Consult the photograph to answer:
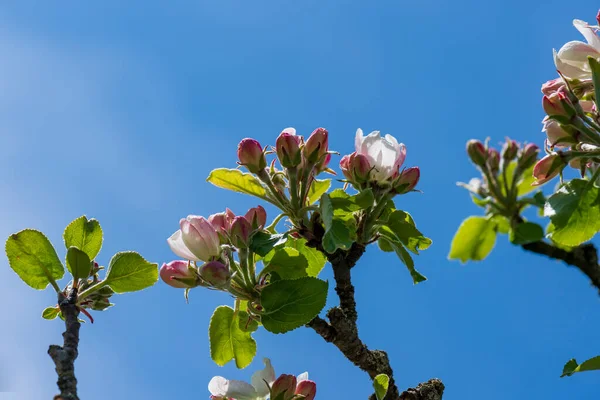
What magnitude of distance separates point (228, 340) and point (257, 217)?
0.48m

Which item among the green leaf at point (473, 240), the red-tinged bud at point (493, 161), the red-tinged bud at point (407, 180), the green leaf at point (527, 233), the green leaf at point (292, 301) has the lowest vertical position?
the green leaf at point (292, 301)

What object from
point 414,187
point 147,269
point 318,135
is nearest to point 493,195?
point 414,187

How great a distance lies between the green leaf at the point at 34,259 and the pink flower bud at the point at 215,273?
0.47 meters

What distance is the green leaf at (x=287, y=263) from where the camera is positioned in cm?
224

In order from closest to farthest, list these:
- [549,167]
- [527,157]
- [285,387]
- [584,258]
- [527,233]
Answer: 1. [285,387]
2. [549,167]
3. [584,258]
4. [527,233]
5. [527,157]

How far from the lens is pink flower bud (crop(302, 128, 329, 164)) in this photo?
88.2 inches

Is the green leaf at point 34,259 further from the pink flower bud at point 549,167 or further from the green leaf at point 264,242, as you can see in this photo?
the pink flower bud at point 549,167

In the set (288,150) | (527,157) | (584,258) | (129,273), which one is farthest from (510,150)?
(129,273)

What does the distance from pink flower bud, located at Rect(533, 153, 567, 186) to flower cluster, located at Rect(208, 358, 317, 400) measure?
1011 millimetres

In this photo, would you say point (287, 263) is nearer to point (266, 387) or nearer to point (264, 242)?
point (264, 242)

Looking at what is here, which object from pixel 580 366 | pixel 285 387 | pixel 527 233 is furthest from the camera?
pixel 527 233

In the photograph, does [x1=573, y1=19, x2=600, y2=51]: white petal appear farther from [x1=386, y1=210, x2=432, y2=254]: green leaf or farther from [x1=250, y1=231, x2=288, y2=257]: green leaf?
[x1=250, y1=231, x2=288, y2=257]: green leaf

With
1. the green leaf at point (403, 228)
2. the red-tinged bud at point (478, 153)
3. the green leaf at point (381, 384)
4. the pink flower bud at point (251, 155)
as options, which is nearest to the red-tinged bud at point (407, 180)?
A: the green leaf at point (403, 228)

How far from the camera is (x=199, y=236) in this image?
2.15 meters
